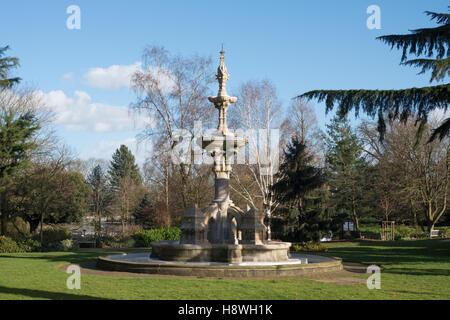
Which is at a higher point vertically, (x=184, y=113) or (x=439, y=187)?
(x=184, y=113)

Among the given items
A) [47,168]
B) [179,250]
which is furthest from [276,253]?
[47,168]

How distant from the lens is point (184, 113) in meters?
34.2

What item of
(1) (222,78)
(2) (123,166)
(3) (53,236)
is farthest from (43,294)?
(2) (123,166)

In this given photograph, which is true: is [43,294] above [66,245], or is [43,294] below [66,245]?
above

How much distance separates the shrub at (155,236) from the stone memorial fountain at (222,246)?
11.5 metres

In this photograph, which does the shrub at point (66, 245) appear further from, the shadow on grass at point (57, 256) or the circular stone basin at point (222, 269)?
the circular stone basin at point (222, 269)

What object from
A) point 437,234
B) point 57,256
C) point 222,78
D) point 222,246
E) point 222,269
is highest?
point 222,78

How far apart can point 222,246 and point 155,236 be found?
15.9 metres

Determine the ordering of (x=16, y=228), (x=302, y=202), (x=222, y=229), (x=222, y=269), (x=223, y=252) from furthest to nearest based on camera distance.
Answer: (x=16, y=228), (x=302, y=202), (x=222, y=229), (x=223, y=252), (x=222, y=269)

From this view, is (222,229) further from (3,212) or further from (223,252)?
(3,212)

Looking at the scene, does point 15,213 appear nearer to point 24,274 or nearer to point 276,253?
point 24,274

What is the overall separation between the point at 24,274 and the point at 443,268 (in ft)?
49.6

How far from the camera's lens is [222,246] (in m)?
17.0
